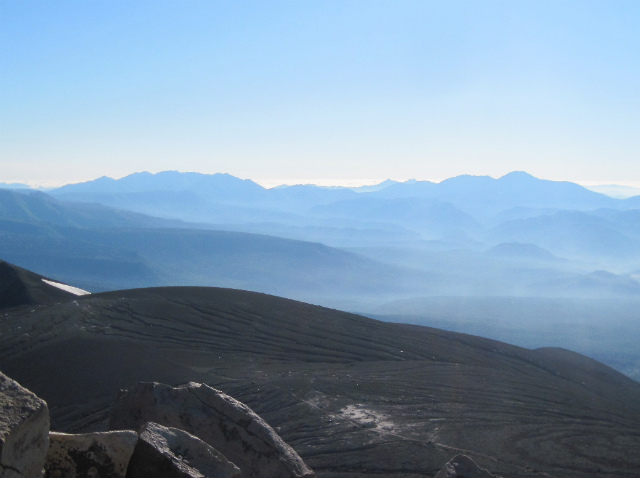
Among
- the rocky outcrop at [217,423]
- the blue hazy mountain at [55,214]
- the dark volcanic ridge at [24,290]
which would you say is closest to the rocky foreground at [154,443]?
the rocky outcrop at [217,423]

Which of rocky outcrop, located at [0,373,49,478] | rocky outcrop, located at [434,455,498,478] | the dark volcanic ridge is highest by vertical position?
rocky outcrop, located at [0,373,49,478]

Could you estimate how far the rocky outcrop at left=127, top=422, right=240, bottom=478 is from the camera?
151 inches

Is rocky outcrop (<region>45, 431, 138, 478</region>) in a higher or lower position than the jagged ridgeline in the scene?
higher

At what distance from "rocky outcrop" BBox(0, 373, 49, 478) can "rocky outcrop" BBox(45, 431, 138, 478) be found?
1.13ft

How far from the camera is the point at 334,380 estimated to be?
1226 centimetres

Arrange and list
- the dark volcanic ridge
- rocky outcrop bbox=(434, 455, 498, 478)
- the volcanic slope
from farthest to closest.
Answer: the dark volcanic ridge < the volcanic slope < rocky outcrop bbox=(434, 455, 498, 478)

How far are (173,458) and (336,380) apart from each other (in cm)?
867

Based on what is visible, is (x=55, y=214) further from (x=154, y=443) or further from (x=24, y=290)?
(x=154, y=443)

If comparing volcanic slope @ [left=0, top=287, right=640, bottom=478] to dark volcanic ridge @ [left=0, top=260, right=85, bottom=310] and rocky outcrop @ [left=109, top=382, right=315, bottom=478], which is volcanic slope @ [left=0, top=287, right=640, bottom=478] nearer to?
rocky outcrop @ [left=109, top=382, right=315, bottom=478]

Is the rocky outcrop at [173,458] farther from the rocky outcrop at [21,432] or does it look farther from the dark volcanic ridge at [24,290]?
the dark volcanic ridge at [24,290]

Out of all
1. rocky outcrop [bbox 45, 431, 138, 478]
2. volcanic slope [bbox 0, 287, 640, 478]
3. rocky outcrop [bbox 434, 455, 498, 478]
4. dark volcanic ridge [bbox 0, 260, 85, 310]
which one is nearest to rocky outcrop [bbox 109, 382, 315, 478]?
rocky outcrop [bbox 434, 455, 498, 478]

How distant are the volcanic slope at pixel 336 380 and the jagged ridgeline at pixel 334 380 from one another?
0.13ft

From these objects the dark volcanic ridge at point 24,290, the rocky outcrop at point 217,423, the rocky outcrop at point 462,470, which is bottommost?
the dark volcanic ridge at point 24,290

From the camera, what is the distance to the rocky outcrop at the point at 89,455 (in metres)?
3.67
